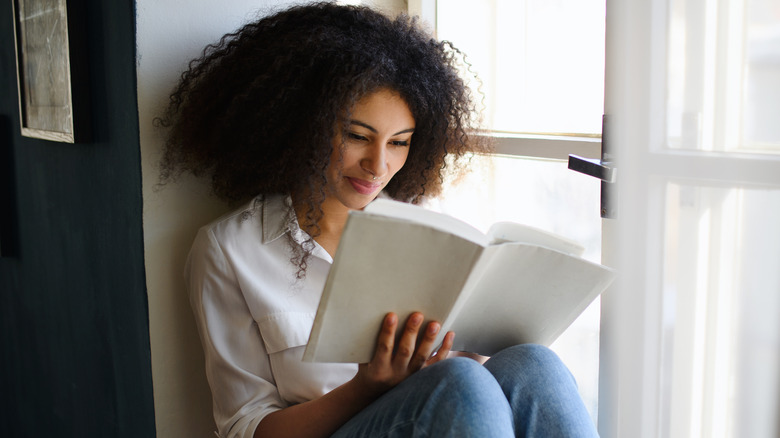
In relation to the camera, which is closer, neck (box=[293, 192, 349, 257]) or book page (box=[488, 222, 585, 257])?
book page (box=[488, 222, 585, 257])

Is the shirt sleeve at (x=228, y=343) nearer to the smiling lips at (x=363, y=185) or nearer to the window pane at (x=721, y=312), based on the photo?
the smiling lips at (x=363, y=185)

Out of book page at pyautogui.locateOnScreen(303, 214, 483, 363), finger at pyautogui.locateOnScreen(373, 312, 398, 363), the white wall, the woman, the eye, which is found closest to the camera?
book page at pyautogui.locateOnScreen(303, 214, 483, 363)

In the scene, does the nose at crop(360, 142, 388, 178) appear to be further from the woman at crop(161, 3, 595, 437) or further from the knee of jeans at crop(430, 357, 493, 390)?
the knee of jeans at crop(430, 357, 493, 390)

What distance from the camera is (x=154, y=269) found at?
1.26 meters

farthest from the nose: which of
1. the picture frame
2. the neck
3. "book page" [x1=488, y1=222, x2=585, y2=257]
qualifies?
the picture frame

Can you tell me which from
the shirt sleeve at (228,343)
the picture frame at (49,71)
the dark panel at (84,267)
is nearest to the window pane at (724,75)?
the shirt sleeve at (228,343)

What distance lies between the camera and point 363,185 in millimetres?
1131

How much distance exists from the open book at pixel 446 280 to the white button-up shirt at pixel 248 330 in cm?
22

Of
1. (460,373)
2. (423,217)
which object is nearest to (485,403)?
(460,373)

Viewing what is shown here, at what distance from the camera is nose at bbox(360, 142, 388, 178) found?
110 cm

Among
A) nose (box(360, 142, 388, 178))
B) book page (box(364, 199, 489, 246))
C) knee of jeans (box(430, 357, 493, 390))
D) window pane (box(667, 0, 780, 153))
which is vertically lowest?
knee of jeans (box(430, 357, 493, 390))

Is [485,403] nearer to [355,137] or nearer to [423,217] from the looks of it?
[423,217]

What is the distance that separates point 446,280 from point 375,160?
0.33 metres

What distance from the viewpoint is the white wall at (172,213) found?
3.96 feet
